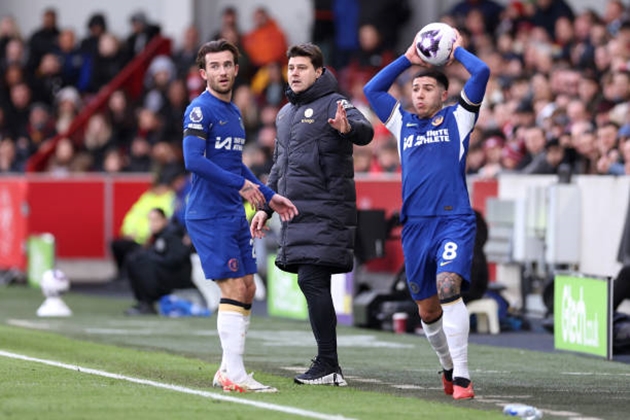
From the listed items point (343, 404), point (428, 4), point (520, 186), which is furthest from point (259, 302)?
point (343, 404)

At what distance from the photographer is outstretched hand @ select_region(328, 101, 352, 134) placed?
1082 cm

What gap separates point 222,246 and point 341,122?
1.14m

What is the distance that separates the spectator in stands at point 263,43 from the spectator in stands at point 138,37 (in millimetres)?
2098

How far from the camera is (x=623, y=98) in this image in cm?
1944

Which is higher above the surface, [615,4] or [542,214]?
[615,4]

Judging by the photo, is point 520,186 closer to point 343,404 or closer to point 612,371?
point 612,371

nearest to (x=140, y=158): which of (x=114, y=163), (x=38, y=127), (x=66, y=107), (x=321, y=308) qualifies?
(x=114, y=163)

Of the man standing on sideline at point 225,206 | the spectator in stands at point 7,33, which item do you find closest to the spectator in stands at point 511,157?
the man standing on sideline at point 225,206

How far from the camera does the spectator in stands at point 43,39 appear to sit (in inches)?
1166

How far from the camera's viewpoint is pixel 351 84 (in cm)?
2689

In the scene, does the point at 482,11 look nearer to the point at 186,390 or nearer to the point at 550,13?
the point at 550,13

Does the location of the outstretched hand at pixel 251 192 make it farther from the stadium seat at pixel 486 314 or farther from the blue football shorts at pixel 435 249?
the stadium seat at pixel 486 314

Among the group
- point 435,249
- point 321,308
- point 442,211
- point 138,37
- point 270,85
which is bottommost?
point 321,308

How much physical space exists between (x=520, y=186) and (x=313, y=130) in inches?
322
